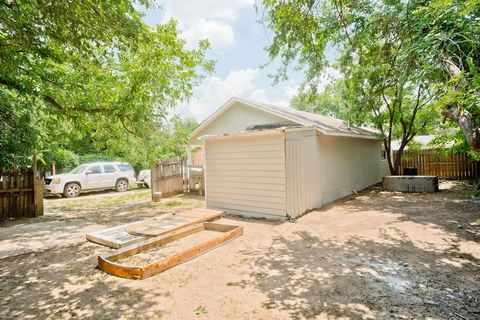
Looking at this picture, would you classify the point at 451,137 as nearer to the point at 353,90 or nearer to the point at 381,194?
the point at 381,194

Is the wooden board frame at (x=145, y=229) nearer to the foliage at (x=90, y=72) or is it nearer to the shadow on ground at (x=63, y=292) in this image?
the shadow on ground at (x=63, y=292)

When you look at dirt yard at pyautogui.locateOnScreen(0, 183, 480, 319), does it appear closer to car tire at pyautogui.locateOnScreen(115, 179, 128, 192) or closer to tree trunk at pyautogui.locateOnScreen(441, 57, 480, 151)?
tree trunk at pyautogui.locateOnScreen(441, 57, 480, 151)

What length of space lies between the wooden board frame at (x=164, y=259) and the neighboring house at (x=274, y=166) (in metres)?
1.83

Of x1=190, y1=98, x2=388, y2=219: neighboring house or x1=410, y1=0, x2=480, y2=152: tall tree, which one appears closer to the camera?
x1=410, y1=0, x2=480, y2=152: tall tree

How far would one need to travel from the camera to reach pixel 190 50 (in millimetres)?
10164

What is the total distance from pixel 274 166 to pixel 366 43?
4852 mm

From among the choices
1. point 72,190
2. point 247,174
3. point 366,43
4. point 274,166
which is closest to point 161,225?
point 247,174

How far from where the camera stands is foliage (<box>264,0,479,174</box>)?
4531mm

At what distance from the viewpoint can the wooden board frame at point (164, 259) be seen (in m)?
3.99

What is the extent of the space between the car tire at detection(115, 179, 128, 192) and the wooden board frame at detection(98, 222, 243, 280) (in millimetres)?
11074

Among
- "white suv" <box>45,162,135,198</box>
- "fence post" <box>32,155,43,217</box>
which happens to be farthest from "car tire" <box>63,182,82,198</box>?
"fence post" <box>32,155,43,217</box>

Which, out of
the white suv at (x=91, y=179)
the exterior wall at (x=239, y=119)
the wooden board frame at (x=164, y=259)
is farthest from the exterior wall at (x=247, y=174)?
the white suv at (x=91, y=179)

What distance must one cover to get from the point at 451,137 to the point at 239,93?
32.1ft

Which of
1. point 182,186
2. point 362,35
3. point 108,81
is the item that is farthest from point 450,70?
point 182,186
